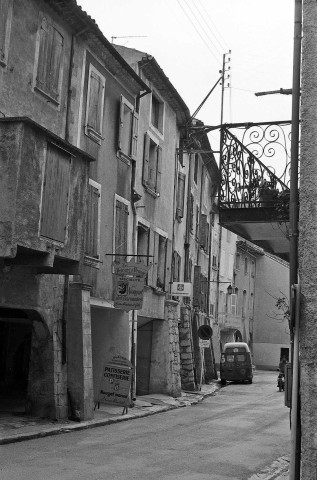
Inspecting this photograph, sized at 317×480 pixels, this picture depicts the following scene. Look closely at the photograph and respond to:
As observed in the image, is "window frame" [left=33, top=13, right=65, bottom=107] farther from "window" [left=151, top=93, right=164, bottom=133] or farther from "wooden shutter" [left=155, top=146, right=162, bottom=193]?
"window" [left=151, top=93, right=164, bottom=133]

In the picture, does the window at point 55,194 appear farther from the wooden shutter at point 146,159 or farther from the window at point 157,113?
the window at point 157,113

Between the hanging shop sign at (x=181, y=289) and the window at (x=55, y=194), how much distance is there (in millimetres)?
12136

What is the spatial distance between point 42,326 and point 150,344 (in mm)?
9885

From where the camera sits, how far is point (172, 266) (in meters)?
27.5

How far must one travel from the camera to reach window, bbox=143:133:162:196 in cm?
2386

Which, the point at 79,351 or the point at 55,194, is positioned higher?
the point at 55,194

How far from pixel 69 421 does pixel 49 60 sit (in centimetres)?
787

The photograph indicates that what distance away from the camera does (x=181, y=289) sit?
26500mm

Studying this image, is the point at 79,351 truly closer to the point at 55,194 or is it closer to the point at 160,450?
the point at 55,194

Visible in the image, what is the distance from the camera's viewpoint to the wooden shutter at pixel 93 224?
18.5 m

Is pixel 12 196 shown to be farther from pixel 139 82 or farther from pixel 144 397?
pixel 144 397

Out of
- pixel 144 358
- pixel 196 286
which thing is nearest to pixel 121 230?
pixel 144 358

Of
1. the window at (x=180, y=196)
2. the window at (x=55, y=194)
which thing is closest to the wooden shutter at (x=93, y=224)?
the window at (x=55, y=194)

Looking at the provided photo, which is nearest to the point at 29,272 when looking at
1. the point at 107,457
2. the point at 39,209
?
the point at 39,209
